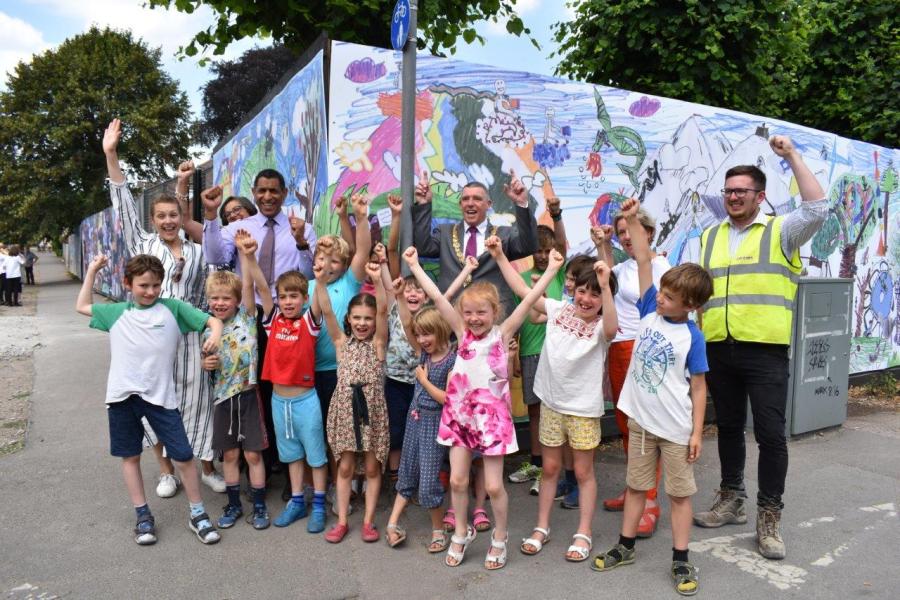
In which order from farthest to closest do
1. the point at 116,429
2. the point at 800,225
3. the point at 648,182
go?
the point at 648,182, the point at 116,429, the point at 800,225

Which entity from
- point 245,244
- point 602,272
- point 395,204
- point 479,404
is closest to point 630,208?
point 602,272

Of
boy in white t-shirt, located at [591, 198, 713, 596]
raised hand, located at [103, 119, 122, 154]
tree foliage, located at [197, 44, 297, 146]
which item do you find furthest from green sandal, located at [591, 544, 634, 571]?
tree foliage, located at [197, 44, 297, 146]

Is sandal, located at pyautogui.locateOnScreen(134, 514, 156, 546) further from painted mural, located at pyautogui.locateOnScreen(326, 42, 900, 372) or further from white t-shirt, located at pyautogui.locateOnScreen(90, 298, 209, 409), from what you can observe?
painted mural, located at pyautogui.locateOnScreen(326, 42, 900, 372)

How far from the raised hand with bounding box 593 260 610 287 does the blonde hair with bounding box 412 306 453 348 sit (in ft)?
2.74

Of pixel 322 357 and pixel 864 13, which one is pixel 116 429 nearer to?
pixel 322 357

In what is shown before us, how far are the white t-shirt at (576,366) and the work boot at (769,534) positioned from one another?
1062mm

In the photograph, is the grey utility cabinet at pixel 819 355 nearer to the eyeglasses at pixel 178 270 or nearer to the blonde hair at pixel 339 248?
the blonde hair at pixel 339 248

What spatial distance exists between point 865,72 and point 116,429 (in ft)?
39.5

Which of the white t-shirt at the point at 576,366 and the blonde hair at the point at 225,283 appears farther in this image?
the blonde hair at the point at 225,283

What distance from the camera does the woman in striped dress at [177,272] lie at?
13.0 ft

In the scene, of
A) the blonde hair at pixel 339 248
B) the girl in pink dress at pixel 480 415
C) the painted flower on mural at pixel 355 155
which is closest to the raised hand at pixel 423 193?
the blonde hair at pixel 339 248

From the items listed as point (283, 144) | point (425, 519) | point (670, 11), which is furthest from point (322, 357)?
point (670, 11)

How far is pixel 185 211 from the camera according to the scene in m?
4.26

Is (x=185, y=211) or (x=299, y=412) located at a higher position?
(x=185, y=211)
